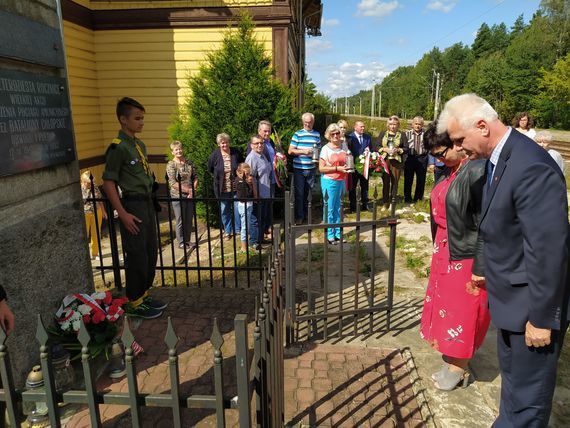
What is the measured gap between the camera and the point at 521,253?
2037 millimetres

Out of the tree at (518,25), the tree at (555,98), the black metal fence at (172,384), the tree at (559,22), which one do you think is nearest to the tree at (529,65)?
the tree at (559,22)

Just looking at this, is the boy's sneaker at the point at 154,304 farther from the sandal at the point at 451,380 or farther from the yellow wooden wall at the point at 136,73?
the yellow wooden wall at the point at 136,73

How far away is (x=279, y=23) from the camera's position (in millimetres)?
8531

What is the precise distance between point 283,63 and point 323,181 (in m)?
3.58

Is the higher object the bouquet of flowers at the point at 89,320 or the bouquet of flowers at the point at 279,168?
the bouquet of flowers at the point at 279,168

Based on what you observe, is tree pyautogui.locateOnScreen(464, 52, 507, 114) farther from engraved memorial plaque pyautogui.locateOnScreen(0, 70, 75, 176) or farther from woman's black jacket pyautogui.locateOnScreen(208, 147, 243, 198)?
engraved memorial plaque pyautogui.locateOnScreen(0, 70, 75, 176)

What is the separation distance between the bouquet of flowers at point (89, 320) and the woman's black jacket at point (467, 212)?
2.57 m

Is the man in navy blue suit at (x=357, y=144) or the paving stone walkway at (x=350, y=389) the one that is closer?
the paving stone walkway at (x=350, y=389)

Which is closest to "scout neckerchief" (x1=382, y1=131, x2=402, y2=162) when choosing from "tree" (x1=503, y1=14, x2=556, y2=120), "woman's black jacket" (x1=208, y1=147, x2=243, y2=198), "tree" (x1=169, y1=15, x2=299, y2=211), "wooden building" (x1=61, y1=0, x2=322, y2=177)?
"tree" (x1=169, y1=15, x2=299, y2=211)

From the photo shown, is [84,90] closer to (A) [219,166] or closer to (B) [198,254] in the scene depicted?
(A) [219,166]

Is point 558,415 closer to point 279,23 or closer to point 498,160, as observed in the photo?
point 498,160

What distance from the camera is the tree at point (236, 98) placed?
24.1 ft

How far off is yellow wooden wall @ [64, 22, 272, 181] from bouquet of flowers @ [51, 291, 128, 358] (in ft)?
20.4

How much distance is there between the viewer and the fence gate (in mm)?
3529
